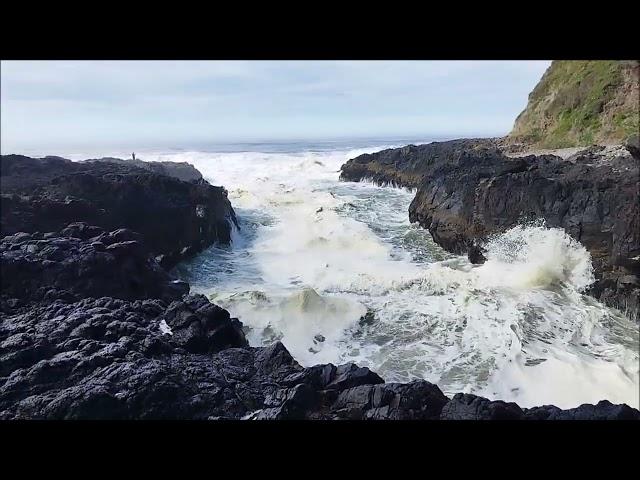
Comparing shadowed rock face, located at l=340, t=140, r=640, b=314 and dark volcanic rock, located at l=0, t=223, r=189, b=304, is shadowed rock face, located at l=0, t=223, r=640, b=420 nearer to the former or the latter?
dark volcanic rock, located at l=0, t=223, r=189, b=304

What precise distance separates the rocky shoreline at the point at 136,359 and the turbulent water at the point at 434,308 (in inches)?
66.1

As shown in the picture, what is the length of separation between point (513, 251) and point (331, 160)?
104 feet

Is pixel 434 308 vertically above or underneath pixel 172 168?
underneath

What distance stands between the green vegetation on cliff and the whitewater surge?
9.93 m

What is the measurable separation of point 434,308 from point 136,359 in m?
6.26

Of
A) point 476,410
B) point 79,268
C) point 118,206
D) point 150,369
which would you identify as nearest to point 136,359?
point 150,369

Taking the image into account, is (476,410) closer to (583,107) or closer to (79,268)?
(79,268)

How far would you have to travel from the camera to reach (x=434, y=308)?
10055mm

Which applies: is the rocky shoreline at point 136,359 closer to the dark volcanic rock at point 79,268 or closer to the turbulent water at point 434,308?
the dark volcanic rock at point 79,268

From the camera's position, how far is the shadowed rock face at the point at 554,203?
10.6 m

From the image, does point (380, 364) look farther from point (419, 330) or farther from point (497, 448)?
point (497, 448)

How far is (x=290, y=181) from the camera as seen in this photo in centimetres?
3241

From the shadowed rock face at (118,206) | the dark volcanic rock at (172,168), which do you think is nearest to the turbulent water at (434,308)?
the shadowed rock face at (118,206)

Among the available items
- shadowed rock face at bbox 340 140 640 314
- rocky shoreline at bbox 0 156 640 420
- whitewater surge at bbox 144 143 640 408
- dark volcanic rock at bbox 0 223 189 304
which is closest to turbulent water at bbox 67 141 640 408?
whitewater surge at bbox 144 143 640 408
